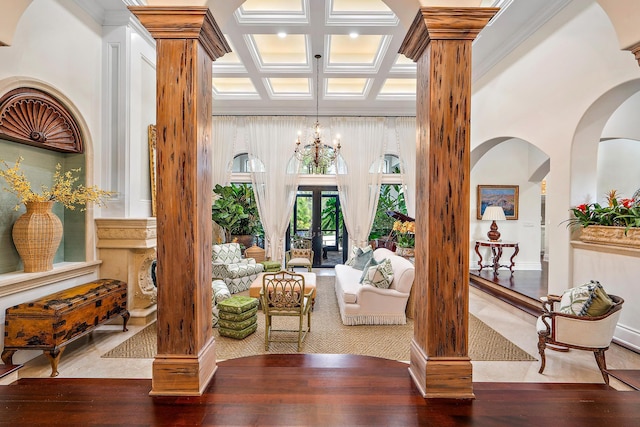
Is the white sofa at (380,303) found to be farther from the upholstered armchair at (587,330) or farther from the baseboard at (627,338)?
the baseboard at (627,338)

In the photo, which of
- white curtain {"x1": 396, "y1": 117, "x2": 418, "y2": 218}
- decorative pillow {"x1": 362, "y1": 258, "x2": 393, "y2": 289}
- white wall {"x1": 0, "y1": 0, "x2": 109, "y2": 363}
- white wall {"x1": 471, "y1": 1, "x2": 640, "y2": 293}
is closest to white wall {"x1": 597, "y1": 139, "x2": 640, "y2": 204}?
white wall {"x1": 471, "y1": 1, "x2": 640, "y2": 293}

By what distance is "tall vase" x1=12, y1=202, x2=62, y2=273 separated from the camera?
305 centimetres

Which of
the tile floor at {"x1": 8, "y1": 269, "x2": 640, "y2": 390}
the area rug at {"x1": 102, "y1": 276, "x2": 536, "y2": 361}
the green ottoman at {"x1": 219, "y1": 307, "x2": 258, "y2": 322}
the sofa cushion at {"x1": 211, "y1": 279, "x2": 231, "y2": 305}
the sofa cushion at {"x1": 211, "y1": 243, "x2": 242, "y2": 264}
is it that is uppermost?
the sofa cushion at {"x1": 211, "y1": 243, "x2": 242, "y2": 264}

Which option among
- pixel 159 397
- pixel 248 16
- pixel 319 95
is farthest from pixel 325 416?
pixel 319 95

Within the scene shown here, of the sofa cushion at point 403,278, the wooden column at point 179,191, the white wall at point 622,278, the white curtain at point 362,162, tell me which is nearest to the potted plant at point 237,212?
the white curtain at point 362,162

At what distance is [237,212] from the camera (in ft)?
23.9

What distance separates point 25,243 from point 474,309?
5.94 metres

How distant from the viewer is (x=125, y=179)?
4.14 metres

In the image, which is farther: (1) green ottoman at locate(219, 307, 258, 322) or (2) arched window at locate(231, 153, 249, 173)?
(2) arched window at locate(231, 153, 249, 173)

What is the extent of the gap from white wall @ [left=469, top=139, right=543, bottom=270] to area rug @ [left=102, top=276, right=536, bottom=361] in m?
3.15

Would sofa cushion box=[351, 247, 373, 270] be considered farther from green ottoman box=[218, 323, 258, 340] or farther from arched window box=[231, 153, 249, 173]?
arched window box=[231, 153, 249, 173]

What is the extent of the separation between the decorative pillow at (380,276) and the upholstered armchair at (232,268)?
102 inches

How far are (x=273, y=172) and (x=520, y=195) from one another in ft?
18.5

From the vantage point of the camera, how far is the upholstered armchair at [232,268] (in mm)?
5801
